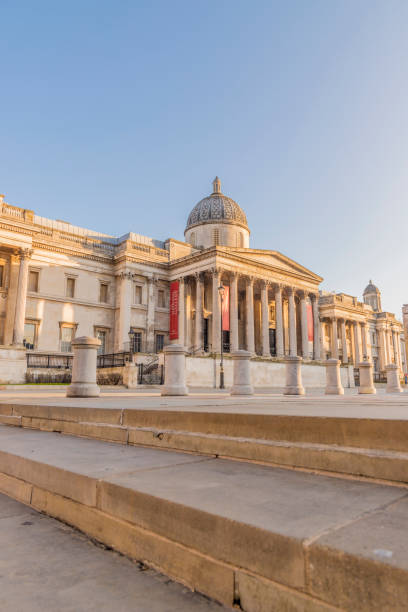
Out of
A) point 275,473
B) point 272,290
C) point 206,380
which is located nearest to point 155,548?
point 275,473

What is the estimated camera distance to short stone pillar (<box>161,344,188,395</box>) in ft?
49.3

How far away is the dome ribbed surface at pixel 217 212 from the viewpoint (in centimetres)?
5197

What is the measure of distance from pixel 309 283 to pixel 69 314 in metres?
27.9

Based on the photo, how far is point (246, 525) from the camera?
7.10 ft

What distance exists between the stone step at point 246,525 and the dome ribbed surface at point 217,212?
1942 inches

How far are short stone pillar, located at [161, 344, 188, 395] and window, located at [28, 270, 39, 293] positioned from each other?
26.8 m

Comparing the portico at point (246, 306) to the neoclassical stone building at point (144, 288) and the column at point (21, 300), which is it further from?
the column at point (21, 300)

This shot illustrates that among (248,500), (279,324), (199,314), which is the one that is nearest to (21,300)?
(199,314)

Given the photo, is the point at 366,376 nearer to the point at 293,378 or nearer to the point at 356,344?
the point at 293,378

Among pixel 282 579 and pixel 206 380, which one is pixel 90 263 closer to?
pixel 206 380

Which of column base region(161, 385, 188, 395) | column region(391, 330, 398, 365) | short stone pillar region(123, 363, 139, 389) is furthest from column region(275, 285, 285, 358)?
column region(391, 330, 398, 365)

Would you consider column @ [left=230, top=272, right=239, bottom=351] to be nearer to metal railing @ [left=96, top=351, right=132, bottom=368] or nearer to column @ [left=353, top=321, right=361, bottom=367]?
metal railing @ [left=96, top=351, right=132, bottom=368]

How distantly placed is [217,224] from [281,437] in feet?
160

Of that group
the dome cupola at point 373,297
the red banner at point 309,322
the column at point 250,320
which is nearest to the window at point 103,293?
the column at point 250,320
